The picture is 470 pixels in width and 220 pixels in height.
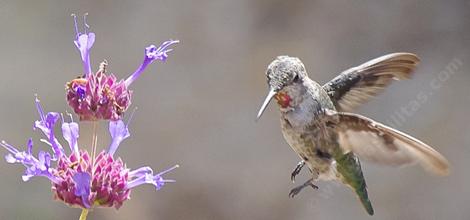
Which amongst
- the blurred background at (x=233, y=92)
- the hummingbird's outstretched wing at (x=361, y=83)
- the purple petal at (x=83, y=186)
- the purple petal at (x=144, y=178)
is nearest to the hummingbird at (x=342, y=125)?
the hummingbird's outstretched wing at (x=361, y=83)

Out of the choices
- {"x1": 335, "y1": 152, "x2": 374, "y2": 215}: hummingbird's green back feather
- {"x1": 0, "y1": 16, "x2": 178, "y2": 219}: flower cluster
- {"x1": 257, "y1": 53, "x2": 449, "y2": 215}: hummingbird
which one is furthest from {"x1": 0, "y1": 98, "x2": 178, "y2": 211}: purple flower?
{"x1": 335, "y1": 152, "x2": 374, "y2": 215}: hummingbird's green back feather

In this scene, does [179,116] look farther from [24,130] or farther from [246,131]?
[24,130]

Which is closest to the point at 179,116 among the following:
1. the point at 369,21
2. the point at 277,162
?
the point at 277,162

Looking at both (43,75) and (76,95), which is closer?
(76,95)

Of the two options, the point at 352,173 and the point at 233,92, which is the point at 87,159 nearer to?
the point at 352,173

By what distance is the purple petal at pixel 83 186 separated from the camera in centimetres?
182

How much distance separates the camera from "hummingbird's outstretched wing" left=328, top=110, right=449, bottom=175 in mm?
2082

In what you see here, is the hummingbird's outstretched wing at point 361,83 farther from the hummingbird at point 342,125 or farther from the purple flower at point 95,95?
the purple flower at point 95,95

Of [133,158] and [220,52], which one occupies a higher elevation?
[220,52]

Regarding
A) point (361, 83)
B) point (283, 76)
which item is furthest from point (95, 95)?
point (361, 83)

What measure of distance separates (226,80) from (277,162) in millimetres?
589

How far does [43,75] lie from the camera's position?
4793mm

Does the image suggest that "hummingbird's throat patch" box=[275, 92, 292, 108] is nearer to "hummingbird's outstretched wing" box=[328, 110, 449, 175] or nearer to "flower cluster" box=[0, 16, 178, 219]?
"hummingbird's outstretched wing" box=[328, 110, 449, 175]

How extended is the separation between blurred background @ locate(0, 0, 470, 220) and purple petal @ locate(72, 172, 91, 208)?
2.89 m
